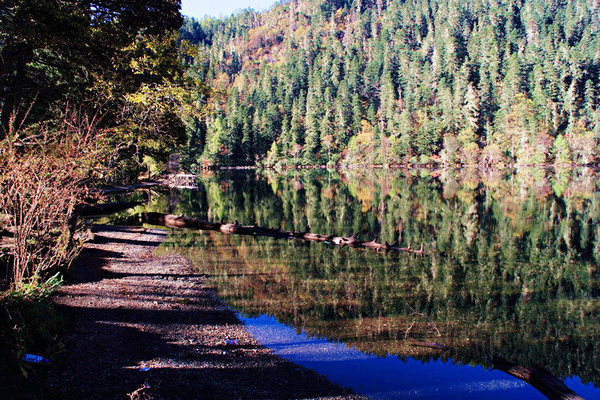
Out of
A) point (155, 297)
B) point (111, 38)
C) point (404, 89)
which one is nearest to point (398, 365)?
point (155, 297)

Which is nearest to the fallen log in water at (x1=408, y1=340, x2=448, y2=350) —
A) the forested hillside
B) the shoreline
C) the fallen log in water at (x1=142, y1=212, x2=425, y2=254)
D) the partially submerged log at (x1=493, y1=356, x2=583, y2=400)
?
the partially submerged log at (x1=493, y1=356, x2=583, y2=400)

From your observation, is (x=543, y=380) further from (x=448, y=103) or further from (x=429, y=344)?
(x=448, y=103)

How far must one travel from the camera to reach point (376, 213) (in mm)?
26125

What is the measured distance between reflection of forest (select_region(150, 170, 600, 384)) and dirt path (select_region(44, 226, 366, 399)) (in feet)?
4.71

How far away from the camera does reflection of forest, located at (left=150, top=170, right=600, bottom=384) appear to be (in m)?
8.76

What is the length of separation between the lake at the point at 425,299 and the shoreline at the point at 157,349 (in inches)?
27.9

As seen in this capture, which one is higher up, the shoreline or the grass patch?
the grass patch

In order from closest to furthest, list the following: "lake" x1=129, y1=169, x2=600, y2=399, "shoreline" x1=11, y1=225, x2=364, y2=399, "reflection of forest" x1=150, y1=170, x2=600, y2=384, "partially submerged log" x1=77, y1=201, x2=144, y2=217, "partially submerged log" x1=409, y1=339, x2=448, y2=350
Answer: "shoreline" x1=11, y1=225, x2=364, y2=399
"lake" x1=129, y1=169, x2=600, y2=399
"partially submerged log" x1=409, y1=339, x2=448, y2=350
"reflection of forest" x1=150, y1=170, x2=600, y2=384
"partially submerged log" x1=77, y1=201, x2=144, y2=217

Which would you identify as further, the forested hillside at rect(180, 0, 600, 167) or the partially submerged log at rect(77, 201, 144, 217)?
the forested hillside at rect(180, 0, 600, 167)

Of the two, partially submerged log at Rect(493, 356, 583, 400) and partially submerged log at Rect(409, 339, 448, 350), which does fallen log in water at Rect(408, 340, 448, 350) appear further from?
partially submerged log at Rect(493, 356, 583, 400)

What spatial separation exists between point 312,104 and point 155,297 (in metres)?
109

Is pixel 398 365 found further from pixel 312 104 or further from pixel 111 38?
pixel 312 104

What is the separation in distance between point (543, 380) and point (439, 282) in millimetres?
6514

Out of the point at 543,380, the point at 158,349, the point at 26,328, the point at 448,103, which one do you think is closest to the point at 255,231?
the point at 158,349
